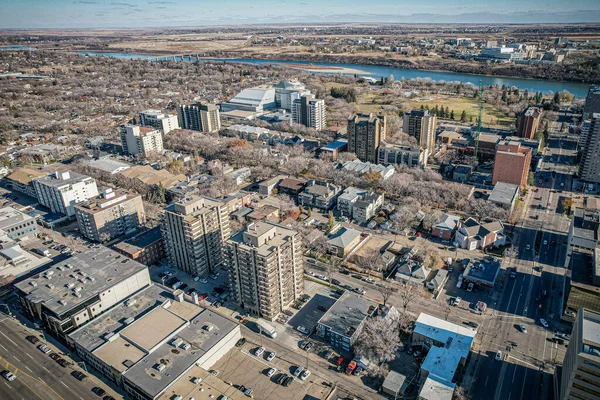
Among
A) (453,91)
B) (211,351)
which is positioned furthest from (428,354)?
(453,91)

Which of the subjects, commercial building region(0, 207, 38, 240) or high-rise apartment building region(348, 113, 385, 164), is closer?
commercial building region(0, 207, 38, 240)

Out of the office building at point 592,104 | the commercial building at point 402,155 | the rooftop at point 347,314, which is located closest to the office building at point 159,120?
the commercial building at point 402,155

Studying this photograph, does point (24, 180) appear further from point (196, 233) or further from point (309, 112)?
point (309, 112)

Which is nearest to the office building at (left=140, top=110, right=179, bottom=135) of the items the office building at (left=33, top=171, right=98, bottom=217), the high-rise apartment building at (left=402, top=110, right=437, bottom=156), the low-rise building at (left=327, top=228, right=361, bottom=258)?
the office building at (left=33, top=171, right=98, bottom=217)

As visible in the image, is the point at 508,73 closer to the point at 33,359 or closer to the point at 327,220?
the point at 327,220

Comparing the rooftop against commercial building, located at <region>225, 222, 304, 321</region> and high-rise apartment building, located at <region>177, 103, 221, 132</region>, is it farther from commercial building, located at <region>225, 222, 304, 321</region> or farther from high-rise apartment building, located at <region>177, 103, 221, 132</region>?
high-rise apartment building, located at <region>177, 103, 221, 132</region>
